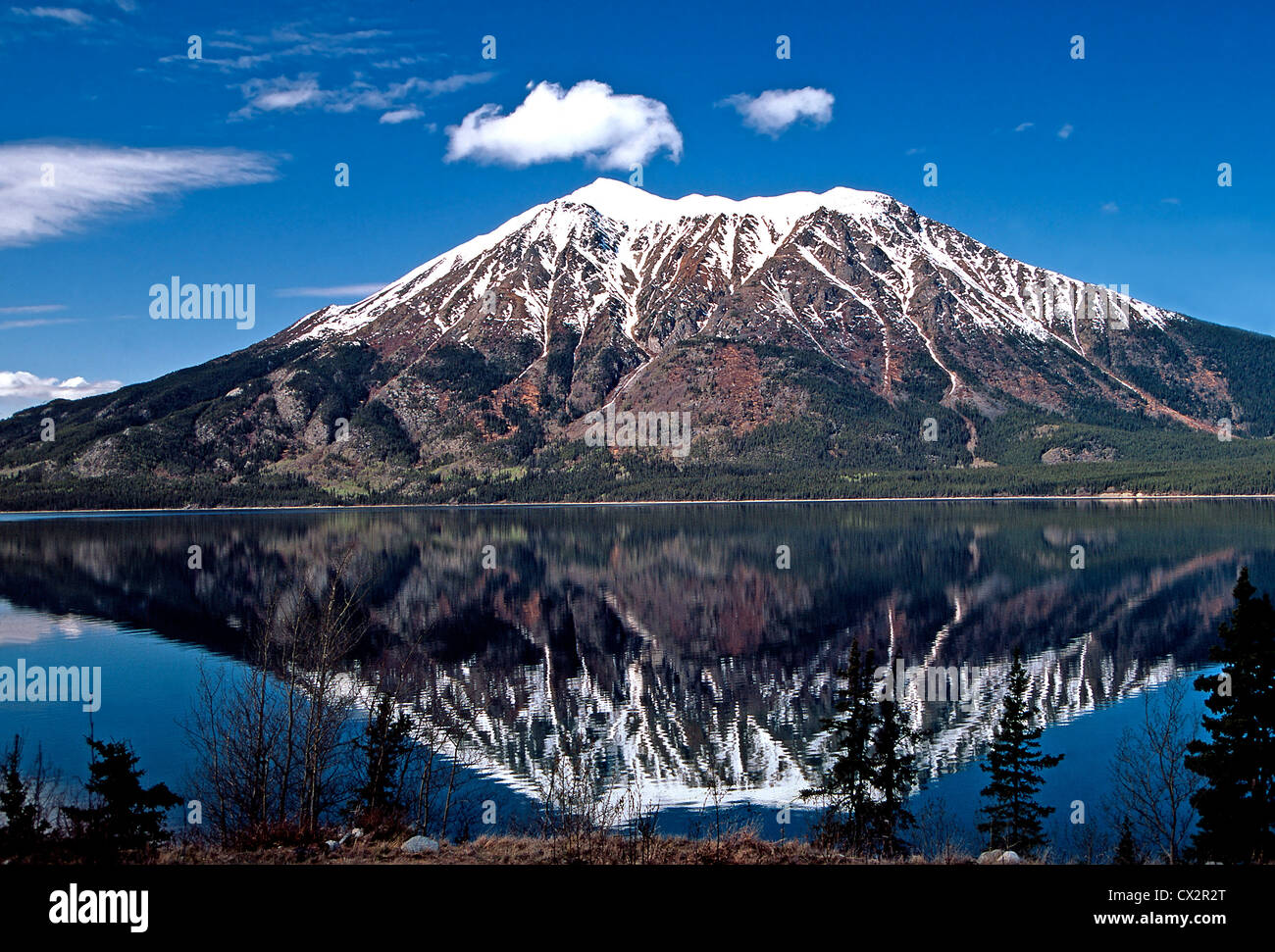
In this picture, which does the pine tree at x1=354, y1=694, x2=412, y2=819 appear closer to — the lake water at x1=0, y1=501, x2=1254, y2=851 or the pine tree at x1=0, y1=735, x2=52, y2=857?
the lake water at x1=0, y1=501, x2=1254, y2=851

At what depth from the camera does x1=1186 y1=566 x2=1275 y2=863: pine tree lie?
25766 mm

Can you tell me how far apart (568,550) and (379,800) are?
101679 millimetres

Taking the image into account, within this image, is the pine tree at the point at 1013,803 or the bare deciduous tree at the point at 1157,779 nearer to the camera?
A: the bare deciduous tree at the point at 1157,779

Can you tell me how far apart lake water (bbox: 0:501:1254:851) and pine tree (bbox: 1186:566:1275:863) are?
884cm

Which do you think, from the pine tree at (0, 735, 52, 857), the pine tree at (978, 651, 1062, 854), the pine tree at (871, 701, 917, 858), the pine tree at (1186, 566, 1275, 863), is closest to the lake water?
the pine tree at (871, 701, 917, 858)

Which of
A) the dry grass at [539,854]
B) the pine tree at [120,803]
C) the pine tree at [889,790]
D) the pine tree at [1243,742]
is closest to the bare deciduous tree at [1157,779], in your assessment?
the pine tree at [1243,742]

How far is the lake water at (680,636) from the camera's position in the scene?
40188mm

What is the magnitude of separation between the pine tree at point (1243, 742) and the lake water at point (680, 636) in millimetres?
8839

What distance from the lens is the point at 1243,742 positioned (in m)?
26.5

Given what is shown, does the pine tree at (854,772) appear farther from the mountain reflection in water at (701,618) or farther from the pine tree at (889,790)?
the mountain reflection in water at (701,618)
